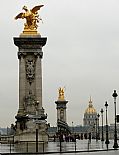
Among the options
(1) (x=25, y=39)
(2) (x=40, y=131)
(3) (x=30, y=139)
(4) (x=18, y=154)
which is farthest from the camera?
(1) (x=25, y=39)

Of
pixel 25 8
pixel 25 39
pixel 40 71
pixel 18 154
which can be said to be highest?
pixel 25 8

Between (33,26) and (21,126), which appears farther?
(33,26)

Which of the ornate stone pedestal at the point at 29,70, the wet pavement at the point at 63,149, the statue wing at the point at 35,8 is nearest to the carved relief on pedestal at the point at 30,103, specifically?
the ornate stone pedestal at the point at 29,70

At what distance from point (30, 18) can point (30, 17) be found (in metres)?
0.17

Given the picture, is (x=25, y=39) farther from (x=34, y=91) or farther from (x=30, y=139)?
(x=30, y=139)

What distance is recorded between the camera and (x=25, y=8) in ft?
266

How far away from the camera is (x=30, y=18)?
8031 cm

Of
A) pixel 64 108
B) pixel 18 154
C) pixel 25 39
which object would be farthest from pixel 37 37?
pixel 64 108

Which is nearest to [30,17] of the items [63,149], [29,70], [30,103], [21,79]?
[29,70]

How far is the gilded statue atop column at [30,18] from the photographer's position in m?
79.8

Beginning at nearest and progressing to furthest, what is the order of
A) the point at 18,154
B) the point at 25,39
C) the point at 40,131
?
1. the point at 18,154
2. the point at 40,131
3. the point at 25,39

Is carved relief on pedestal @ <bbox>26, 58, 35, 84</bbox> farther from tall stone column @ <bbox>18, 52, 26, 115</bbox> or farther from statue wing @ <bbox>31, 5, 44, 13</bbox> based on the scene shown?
statue wing @ <bbox>31, 5, 44, 13</bbox>

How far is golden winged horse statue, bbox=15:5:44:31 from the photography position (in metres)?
80.1

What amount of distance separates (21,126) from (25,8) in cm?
1920
